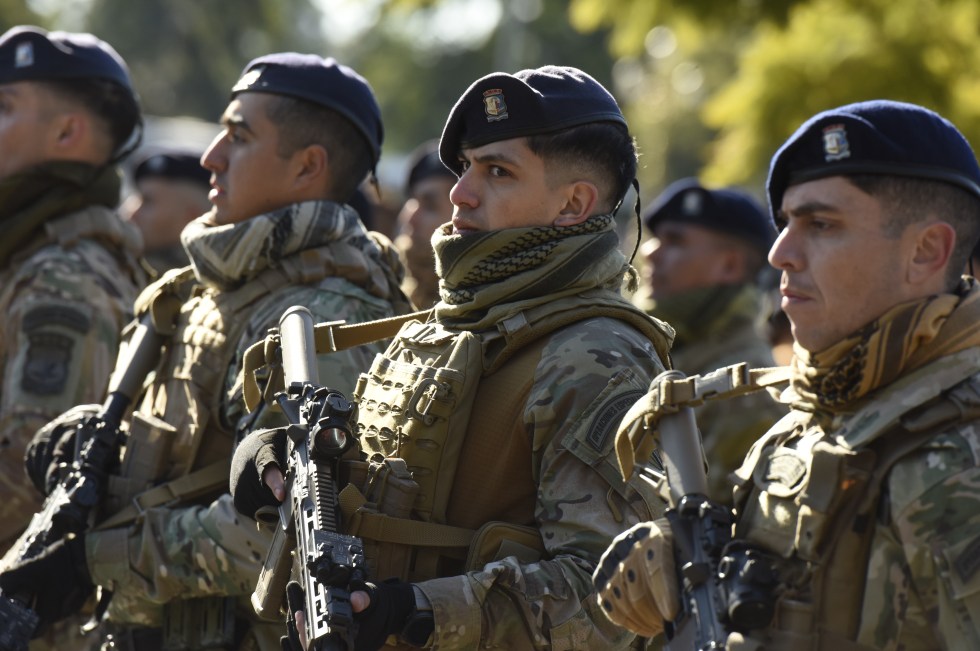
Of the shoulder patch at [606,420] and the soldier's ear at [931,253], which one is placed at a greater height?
the soldier's ear at [931,253]

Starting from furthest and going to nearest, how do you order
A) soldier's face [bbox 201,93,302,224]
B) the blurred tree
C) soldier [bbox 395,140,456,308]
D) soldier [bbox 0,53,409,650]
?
the blurred tree < soldier [bbox 395,140,456,308] < soldier's face [bbox 201,93,302,224] < soldier [bbox 0,53,409,650]

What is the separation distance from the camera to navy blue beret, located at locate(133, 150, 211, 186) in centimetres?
933

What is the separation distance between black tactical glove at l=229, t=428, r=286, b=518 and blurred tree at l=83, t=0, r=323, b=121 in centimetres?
4004

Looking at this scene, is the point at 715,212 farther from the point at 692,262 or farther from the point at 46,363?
the point at 46,363

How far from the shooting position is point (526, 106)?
3891 mm

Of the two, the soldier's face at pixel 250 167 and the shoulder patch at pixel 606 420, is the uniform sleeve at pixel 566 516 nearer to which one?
the shoulder patch at pixel 606 420

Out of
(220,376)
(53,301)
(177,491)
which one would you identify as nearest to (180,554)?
(177,491)

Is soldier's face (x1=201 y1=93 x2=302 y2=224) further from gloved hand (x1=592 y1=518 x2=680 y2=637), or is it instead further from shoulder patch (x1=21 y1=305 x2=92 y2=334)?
gloved hand (x1=592 y1=518 x2=680 y2=637)

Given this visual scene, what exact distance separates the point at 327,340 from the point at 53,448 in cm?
127

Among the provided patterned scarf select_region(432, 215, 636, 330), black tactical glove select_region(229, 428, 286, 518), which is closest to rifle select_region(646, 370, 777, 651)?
patterned scarf select_region(432, 215, 636, 330)

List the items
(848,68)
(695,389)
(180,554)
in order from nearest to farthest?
(695,389) → (180,554) → (848,68)

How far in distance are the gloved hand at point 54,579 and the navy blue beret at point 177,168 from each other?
4.96 m

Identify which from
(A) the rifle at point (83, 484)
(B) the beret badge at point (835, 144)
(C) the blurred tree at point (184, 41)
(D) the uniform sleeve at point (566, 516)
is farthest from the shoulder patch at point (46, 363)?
(C) the blurred tree at point (184, 41)

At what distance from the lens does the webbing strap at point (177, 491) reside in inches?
183
